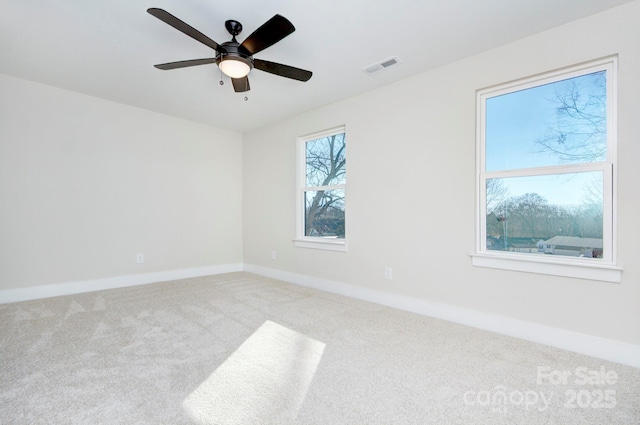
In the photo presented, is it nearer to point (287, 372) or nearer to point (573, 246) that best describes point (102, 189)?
point (287, 372)

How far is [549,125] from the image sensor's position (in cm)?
246

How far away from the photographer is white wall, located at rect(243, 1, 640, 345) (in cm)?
210

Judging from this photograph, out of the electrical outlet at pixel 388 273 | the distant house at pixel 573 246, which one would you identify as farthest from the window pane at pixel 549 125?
the electrical outlet at pixel 388 273

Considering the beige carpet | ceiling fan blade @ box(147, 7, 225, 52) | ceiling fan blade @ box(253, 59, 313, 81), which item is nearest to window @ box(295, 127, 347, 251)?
the beige carpet

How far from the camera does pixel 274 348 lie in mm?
2268

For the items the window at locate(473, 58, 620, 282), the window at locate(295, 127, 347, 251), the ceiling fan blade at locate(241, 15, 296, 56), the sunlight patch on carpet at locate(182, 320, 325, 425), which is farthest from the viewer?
the window at locate(295, 127, 347, 251)

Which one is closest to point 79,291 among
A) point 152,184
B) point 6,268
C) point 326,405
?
point 6,268

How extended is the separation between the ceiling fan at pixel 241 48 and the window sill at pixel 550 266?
7.23 feet

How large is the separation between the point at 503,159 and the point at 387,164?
1119 mm

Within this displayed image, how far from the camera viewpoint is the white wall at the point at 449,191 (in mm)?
2096

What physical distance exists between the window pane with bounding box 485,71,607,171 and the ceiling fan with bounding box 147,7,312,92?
5.77 feet

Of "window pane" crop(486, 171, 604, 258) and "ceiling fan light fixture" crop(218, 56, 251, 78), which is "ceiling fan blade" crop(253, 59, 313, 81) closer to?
"ceiling fan light fixture" crop(218, 56, 251, 78)

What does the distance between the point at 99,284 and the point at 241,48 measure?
11.6ft

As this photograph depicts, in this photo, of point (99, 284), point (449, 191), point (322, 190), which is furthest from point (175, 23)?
point (99, 284)
